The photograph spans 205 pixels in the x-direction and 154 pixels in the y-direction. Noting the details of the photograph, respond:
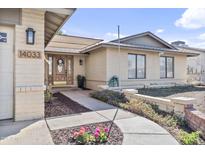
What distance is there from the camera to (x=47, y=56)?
13.8m

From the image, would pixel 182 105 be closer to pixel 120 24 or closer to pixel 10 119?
pixel 10 119

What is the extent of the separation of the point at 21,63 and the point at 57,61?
9288 millimetres

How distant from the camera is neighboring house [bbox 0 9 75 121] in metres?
5.01

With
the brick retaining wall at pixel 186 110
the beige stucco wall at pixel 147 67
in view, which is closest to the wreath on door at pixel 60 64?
the beige stucco wall at pixel 147 67

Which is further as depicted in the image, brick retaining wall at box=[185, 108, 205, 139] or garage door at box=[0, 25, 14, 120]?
garage door at box=[0, 25, 14, 120]

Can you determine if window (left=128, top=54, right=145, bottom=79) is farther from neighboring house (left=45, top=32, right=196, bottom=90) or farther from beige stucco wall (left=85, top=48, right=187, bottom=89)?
beige stucco wall (left=85, top=48, right=187, bottom=89)

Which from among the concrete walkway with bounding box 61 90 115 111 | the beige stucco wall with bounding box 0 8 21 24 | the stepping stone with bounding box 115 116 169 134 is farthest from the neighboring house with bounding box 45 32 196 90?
the stepping stone with bounding box 115 116 169 134

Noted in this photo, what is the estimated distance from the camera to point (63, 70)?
14453mm

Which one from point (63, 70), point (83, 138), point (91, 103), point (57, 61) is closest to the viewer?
point (83, 138)

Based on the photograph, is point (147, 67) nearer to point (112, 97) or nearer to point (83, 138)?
point (112, 97)

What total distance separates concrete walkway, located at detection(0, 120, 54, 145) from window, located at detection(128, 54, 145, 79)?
9.06 m

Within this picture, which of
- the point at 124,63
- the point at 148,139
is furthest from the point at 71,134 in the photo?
the point at 124,63

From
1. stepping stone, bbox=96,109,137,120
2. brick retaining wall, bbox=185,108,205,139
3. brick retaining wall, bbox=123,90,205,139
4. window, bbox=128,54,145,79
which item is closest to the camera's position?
brick retaining wall, bbox=185,108,205,139
